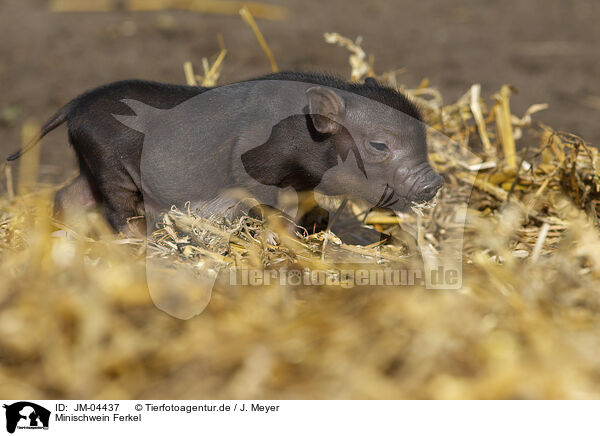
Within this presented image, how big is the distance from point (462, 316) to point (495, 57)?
6460 mm

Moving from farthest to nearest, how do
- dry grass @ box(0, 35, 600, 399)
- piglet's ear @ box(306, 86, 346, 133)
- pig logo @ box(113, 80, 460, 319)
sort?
1. pig logo @ box(113, 80, 460, 319)
2. piglet's ear @ box(306, 86, 346, 133)
3. dry grass @ box(0, 35, 600, 399)

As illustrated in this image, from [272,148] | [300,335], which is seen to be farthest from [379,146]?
[300,335]

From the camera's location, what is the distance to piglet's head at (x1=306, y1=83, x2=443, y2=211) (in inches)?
132

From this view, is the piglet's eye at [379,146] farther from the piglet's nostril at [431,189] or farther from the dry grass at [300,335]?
the dry grass at [300,335]

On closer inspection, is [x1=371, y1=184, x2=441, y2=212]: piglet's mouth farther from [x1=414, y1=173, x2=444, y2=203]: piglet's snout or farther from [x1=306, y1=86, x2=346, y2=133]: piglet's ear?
[x1=306, y1=86, x2=346, y2=133]: piglet's ear
